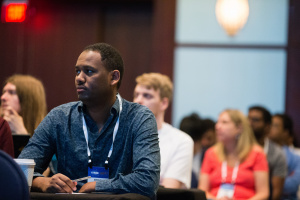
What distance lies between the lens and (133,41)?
22.9ft

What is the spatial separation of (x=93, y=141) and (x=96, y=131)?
5 centimetres

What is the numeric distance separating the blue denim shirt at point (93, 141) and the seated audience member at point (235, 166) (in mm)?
1864

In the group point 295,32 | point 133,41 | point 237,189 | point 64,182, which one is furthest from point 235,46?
point 64,182

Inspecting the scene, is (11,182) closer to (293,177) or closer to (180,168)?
(180,168)

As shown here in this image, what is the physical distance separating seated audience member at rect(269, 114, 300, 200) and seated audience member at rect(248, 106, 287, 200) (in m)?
0.35

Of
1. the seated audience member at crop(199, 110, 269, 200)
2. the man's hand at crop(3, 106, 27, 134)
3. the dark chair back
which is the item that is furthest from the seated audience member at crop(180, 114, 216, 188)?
the dark chair back

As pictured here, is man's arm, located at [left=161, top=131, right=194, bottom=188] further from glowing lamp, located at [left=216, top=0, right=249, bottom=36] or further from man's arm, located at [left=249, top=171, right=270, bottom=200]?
glowing lamp, located at [left=216, top=0, right=249, bottom=36]

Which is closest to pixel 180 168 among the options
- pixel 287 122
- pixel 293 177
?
pixel 293 177

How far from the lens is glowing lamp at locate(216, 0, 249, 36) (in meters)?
5.75

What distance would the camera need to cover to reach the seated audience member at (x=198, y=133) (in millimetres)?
5348

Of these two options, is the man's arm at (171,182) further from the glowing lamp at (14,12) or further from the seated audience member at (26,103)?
the glowing lamp at (14,12)

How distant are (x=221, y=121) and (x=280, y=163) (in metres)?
0.83

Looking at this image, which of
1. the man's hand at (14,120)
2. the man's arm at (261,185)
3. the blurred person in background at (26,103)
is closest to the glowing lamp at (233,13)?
the man's arm at (261,185)

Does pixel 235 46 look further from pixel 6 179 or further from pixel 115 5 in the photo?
pixel 6 179
